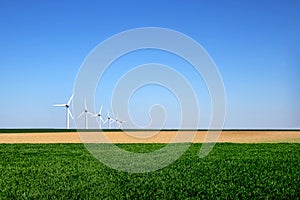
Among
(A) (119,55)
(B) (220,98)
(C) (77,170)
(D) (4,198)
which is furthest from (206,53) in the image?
(D) (4,198)

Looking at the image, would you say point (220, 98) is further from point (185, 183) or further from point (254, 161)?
point (254, 161)

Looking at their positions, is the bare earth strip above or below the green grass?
below

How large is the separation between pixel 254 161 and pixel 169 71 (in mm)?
7134

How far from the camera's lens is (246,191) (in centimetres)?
Answer: 1375

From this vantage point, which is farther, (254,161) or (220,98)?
(254,161)

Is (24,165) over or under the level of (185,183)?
under

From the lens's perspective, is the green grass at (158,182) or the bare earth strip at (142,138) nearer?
the green grass at (158,182)

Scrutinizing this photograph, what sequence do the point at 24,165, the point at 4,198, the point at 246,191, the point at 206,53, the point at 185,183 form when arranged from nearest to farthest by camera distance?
the point at 4,198 → the point at 246,191 → the point at 185,183 → the point at 206,53 → the point at 24,165

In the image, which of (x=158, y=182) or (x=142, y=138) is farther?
(x=142, y=138)

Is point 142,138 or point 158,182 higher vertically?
point 158,182

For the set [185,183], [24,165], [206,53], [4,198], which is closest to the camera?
[4,198]

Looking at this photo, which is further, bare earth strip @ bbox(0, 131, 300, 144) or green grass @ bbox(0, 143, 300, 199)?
bare earth strip @ bbox(0, 131, 300, 144)

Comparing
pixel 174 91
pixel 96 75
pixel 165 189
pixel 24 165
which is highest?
pixel 96 75

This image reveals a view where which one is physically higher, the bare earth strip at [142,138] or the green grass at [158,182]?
the green grass at [158,182]
